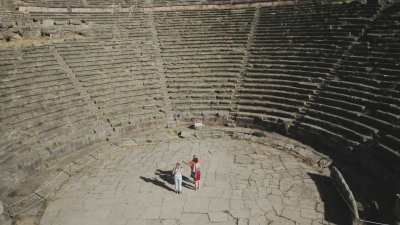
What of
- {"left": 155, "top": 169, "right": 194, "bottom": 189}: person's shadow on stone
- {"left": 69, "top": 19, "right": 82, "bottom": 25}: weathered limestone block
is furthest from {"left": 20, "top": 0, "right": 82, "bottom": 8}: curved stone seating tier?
{"left": 155, "top": 169, "right": 194, "bottom": 189}: person's shadow on stone

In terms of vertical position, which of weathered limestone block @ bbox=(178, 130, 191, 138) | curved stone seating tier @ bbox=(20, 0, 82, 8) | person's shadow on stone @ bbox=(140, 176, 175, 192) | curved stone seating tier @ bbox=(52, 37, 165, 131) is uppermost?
curved stone seating tier @ bbox=(20, 0, 82, 8)

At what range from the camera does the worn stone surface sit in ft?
32.9

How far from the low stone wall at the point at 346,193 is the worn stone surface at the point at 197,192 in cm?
65

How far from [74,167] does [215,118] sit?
6.94m

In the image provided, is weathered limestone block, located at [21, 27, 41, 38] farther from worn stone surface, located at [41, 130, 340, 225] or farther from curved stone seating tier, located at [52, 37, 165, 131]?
worn stone surface, located at [41, 130, 340, 225]

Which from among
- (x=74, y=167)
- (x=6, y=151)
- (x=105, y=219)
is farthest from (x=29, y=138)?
(x=105, y=219)

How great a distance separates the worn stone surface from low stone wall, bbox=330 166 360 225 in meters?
0.65

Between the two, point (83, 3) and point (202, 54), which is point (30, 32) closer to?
point (83, 3)

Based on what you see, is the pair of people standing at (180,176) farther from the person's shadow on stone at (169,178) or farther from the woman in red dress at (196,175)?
the person's shadow on stone at (169,178)

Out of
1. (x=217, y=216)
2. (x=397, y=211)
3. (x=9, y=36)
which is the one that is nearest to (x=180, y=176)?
(x=217, y=216)

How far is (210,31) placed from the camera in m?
22.1

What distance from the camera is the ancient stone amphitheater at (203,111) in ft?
35.0

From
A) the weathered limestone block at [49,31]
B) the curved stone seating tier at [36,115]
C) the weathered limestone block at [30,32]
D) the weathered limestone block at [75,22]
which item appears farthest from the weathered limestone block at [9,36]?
the weathered limestone block at [75,22]

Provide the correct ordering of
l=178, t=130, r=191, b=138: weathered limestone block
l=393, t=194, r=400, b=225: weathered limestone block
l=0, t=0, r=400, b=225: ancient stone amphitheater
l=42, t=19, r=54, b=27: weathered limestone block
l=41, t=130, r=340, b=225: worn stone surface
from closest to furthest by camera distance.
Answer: l=393, t=194, r=400, b=225: weathered limestone block → l=41, t=130, r=340, b=225: worn stone surface → l=0, t=0, r=400, b=225: ancient stone amphitheater → l=178, t=130, r=191, b=138: weathered limestone block → l=42, t=19, r=54, b=27: weathered limestone block
